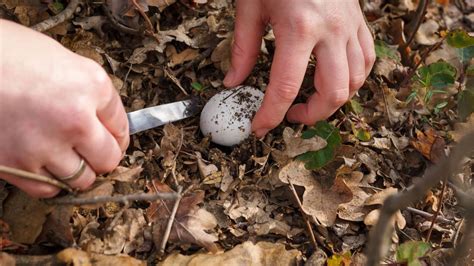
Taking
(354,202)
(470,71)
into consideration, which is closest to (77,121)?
(354,202)

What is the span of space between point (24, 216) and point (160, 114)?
711 millimetres

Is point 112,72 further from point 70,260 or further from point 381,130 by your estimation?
point 381,130

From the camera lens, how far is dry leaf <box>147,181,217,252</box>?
2.06 metres

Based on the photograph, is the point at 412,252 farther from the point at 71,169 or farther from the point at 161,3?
the point at 161,3

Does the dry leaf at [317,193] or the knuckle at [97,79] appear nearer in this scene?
the knuckle at [97,79]

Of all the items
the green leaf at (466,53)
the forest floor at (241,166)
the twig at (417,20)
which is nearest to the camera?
the forest floor at (241,166)

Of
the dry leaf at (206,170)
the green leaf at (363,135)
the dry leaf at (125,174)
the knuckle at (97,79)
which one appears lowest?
the dry leaf at (206,170)

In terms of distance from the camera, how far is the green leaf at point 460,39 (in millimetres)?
2479

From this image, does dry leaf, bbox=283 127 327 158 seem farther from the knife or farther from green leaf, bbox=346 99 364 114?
the knife

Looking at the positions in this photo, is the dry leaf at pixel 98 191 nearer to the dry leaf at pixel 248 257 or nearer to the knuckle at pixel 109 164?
the knuckle at pixel 109 164

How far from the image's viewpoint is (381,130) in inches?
102

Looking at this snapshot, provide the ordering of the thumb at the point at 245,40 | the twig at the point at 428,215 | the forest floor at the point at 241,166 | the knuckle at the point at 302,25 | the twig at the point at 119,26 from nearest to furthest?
the forest floor at the point at 241,166
the knuckle at the point at 302,25
the twig at the point at 428,215
the thumb at the point at 245,40
the twig at the point at 119,26

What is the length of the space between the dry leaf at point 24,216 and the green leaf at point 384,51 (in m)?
1.73

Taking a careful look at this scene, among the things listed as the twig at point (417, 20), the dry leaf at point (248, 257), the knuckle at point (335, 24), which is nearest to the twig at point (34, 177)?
the dry leaf at point (248, 257)
